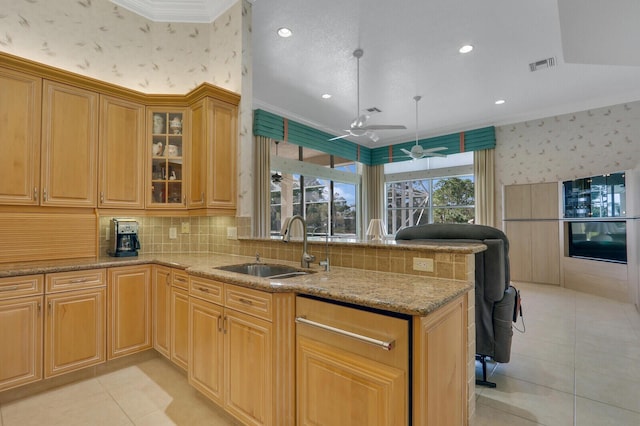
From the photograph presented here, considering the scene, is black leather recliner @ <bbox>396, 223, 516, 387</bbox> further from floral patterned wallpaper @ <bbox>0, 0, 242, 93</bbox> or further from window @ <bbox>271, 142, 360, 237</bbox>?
window @ <bbox>271, 142, 360, 237</bbox>

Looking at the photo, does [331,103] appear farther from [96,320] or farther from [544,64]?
[96,320]

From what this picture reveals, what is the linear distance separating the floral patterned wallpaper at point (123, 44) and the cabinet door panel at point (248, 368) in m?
2.29

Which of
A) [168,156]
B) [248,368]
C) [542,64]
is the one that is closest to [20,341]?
[248,368]

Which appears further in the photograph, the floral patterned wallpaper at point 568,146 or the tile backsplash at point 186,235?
the floral patterned wallpaper at point 568,146

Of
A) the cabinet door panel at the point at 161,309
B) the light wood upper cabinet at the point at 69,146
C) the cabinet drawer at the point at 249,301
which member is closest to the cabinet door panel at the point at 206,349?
the cabinet drawer at the point at 249,301

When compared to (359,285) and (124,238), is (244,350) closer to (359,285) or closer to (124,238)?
(359,285)

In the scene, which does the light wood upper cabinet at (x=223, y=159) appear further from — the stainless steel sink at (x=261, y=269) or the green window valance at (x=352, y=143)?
the green window valance at (x=352, y=143)

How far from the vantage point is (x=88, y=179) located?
→ 260cm

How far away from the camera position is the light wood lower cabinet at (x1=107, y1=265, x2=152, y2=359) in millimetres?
2475

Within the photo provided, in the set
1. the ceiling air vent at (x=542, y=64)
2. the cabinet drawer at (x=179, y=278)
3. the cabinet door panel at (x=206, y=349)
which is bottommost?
the cabinet door panel at (x=206, y=349)

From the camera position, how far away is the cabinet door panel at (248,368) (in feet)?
5.18

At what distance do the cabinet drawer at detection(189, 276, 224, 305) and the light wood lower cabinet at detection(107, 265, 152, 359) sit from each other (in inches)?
32.2

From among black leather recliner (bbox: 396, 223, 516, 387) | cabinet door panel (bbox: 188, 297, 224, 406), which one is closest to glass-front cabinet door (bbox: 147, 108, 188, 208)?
cabinet door panel (bbox: 188, 297, 224, 406)

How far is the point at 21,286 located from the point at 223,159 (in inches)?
67.9
